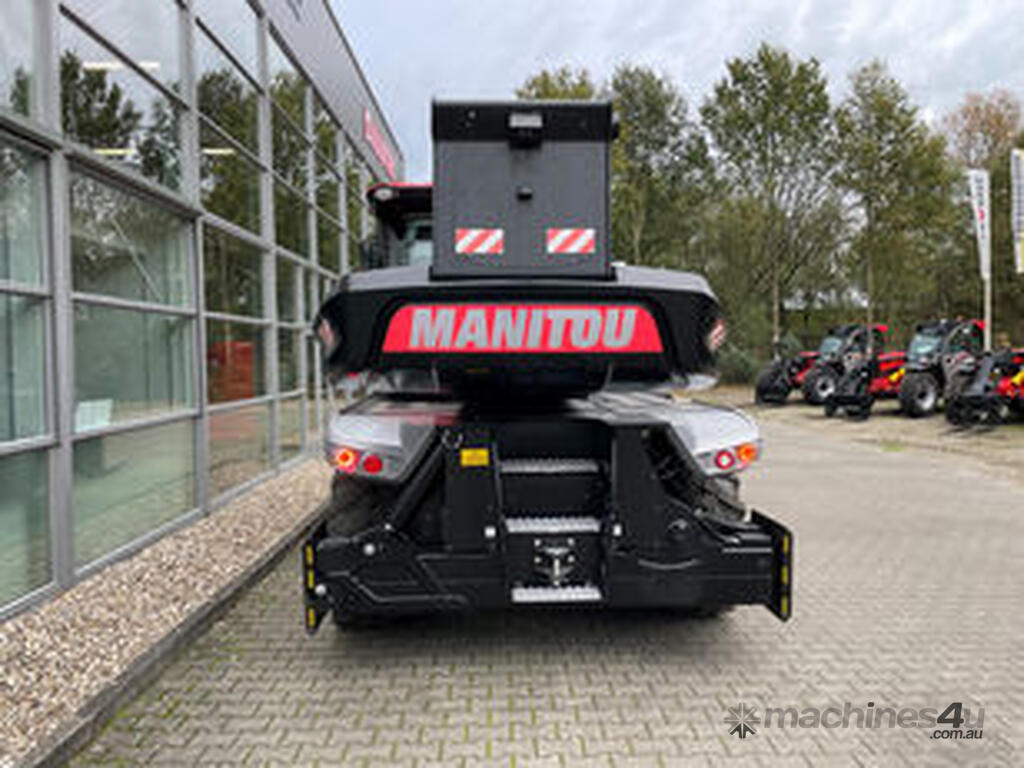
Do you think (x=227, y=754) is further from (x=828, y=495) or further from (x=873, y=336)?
(x=873, y=336)

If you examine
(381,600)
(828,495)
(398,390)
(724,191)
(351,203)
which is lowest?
(828,495)

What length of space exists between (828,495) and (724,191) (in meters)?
21.9

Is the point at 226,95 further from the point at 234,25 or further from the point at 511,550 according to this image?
the point at 511,550

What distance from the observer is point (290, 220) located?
9078mm

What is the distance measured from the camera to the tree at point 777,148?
25219mm

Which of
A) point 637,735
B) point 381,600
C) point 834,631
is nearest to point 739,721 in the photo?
point 637,735

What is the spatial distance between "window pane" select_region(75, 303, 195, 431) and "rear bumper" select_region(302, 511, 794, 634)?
8.31 feet

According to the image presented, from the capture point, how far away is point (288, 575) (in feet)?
16.1

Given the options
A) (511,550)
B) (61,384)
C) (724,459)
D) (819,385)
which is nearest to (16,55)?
(61,384)

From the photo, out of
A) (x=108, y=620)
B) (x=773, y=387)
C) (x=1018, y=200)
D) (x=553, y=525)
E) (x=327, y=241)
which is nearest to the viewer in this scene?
(x=553, y=525)

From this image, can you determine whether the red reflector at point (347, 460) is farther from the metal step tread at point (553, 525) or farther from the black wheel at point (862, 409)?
the black wheel at point (862, 409)

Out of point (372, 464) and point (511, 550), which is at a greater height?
point (372, 464)

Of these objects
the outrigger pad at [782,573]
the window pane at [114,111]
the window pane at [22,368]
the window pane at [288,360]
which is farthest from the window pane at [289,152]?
the outrigger pad at [782,573]

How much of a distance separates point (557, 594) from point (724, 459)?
1.00m
